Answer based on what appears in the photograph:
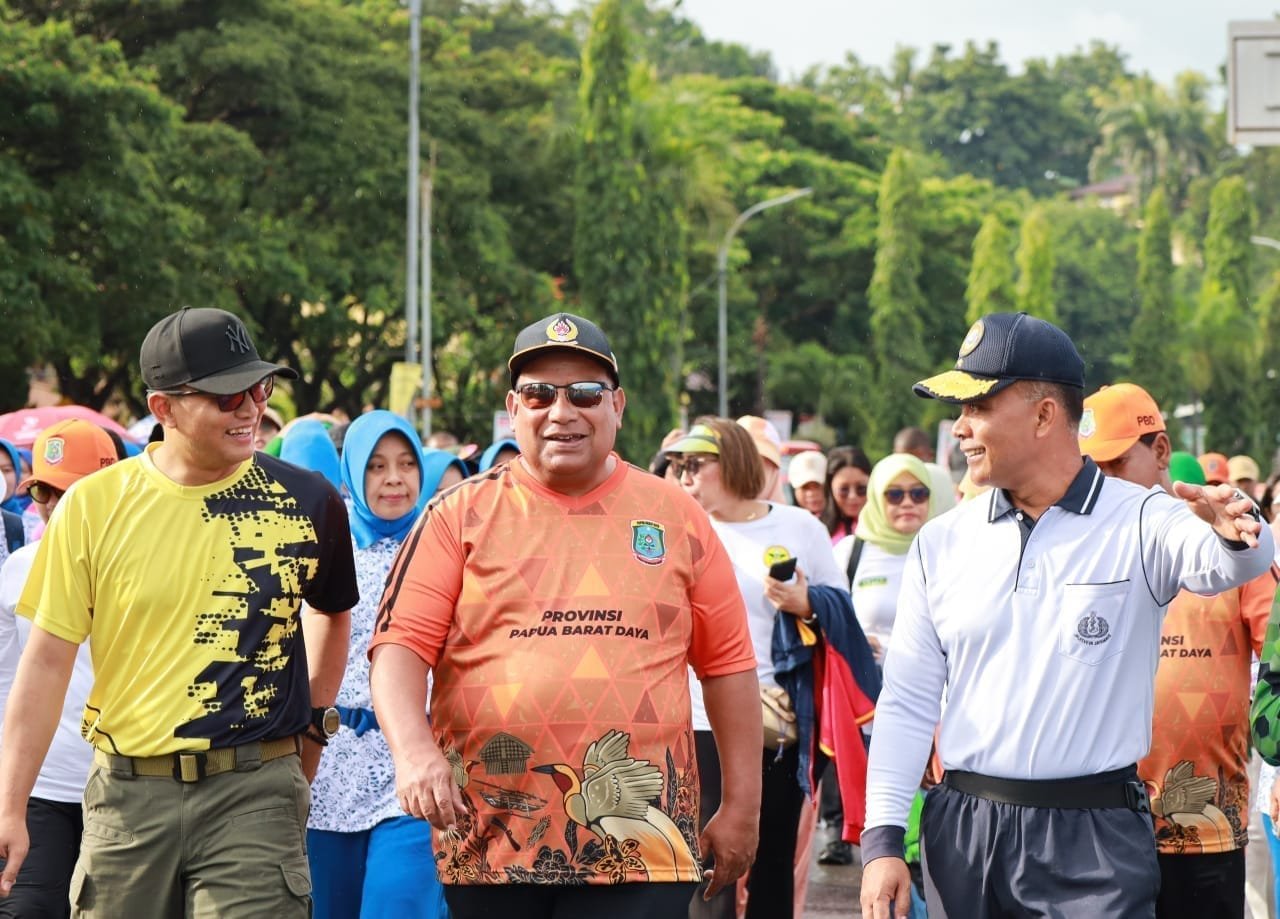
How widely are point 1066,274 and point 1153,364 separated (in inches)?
591

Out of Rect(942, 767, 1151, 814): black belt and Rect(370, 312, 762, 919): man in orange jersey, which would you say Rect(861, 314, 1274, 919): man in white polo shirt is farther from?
Rect(370, 312, 762, 919): man in orange jersey

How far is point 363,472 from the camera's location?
6.37m

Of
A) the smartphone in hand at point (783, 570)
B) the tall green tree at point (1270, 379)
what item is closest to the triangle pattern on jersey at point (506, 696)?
the smartphone in hand at point (783, 570)

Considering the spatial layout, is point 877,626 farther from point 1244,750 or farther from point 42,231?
point 42,231

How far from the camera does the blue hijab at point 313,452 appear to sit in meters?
7.37

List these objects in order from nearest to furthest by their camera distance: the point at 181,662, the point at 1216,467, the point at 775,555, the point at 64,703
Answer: the point at 181,662 < the point at 64,703 < the point at 775,555 < the point at 1216,467

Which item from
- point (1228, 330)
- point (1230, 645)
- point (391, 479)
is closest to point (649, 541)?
point (1230, 645)

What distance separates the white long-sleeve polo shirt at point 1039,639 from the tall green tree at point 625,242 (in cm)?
3924

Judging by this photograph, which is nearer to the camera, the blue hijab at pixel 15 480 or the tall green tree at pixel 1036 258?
the blue hijab at pixel 15 480

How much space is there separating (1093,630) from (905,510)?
4692 mm

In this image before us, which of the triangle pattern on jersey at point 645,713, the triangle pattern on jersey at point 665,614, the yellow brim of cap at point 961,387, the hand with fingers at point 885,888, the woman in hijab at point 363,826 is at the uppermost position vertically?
the yellow brim of cap at point 961,387

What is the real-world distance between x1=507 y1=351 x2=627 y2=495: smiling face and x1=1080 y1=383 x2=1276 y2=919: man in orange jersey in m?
1.56

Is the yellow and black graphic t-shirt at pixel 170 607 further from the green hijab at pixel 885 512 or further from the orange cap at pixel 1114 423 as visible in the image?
the green hijab at pixel 885 512

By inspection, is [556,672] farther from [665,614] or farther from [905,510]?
[905,510]
